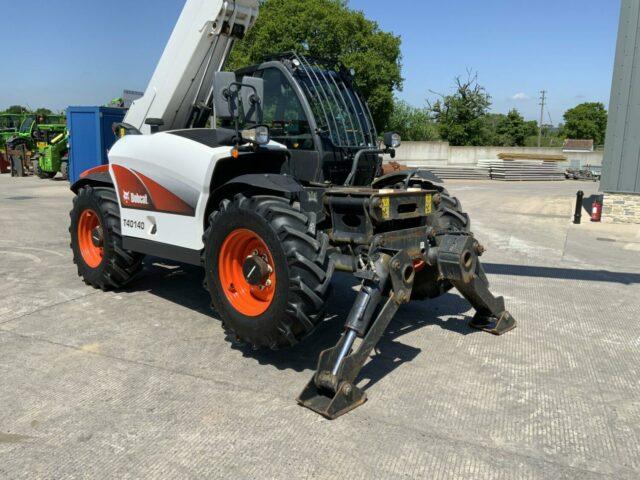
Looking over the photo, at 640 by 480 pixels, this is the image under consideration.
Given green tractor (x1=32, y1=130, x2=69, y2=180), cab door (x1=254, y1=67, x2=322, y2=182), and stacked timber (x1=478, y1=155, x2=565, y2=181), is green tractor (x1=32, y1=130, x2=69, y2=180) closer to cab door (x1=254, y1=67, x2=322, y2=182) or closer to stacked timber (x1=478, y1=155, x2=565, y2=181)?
cab door (x1=254, y1=67, x2=322, y2=182)

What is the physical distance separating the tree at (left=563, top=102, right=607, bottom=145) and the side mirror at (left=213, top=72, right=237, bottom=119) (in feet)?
244

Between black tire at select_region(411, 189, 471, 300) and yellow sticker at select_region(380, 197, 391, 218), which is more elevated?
yellow sticker at select_region(380, 197, 391, 218)

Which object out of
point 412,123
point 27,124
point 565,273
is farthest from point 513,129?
point 565,273

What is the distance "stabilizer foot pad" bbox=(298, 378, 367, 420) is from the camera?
3.68 m

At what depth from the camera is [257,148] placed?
488cm

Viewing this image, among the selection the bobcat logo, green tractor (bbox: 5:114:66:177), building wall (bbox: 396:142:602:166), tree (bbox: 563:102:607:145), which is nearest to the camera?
the bobcat logo

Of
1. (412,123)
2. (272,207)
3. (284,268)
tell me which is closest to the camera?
(284,268)

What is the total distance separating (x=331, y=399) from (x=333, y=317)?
1.94 meters

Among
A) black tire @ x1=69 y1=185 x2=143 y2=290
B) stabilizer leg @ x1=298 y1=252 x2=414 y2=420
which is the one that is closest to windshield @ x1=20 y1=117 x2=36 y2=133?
black tire @ x1=69 y1=185 x2=143 y2=290

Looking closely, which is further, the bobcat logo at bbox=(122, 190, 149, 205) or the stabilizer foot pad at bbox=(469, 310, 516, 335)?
the bobcat logo at bbox=(122, 190, 149, 205)

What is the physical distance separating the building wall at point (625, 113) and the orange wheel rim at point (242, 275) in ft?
36.3

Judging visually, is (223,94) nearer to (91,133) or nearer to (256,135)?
(256,135)

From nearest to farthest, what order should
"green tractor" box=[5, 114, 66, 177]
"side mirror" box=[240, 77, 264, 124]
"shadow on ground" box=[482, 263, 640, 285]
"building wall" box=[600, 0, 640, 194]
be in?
"side mirror" box=[240, 77, 264, 124] → "shadow on ground" box=[482, 263, 640, 285] → "building wall" box=[600, 0, 640, 194] → "green tractor" box=[5, 114, 66, 177]

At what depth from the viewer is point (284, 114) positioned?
546cm
